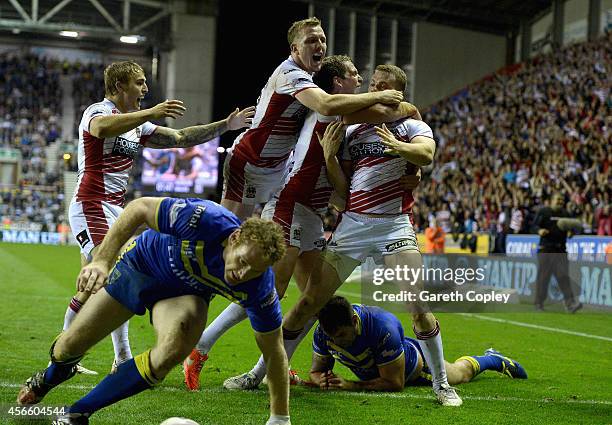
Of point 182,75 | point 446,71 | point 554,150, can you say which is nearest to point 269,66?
point 182,75

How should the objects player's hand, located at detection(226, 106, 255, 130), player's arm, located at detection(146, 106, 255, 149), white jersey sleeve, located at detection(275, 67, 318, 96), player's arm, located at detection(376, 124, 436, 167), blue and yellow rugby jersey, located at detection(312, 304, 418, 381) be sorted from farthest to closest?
player's arm, located at detection(146, 106, 255, 149) < player's hand, located at detection(226, 106, 255, 130) < blue and yellow rugby jersey, located at detection(312, 304, 418, 381) < white jersey sleeve, located at detection(275, 67, 318, 96) < player's arm, located at detection(376, 124, 436, 167)

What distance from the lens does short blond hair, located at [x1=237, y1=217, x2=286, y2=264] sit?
421 centimetres

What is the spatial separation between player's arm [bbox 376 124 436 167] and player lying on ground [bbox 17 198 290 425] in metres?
1.69

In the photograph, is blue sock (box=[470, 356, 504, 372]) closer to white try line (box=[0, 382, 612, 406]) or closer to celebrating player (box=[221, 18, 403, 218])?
white try line (box=[0, 382, 612, 406])

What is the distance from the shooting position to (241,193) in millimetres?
6641

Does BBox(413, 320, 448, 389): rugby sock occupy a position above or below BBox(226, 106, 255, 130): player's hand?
below

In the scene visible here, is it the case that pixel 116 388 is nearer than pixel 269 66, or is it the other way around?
pixel 116 388

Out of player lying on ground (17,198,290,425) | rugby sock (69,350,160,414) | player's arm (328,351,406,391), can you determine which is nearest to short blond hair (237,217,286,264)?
player lying on ground (17,198,290,425)

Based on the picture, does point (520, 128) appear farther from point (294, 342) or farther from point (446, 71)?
point (294, 342)

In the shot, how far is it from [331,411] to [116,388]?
1.93 metres


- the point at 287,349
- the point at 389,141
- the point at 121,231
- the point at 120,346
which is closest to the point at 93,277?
the point at 121,231

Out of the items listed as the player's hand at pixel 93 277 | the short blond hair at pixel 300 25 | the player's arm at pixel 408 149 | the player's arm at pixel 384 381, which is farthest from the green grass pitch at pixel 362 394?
the short blond hair at pixel 300 25

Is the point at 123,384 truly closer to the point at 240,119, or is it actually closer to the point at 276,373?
the point at 276,373

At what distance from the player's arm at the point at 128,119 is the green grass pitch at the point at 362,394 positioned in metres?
1.85
